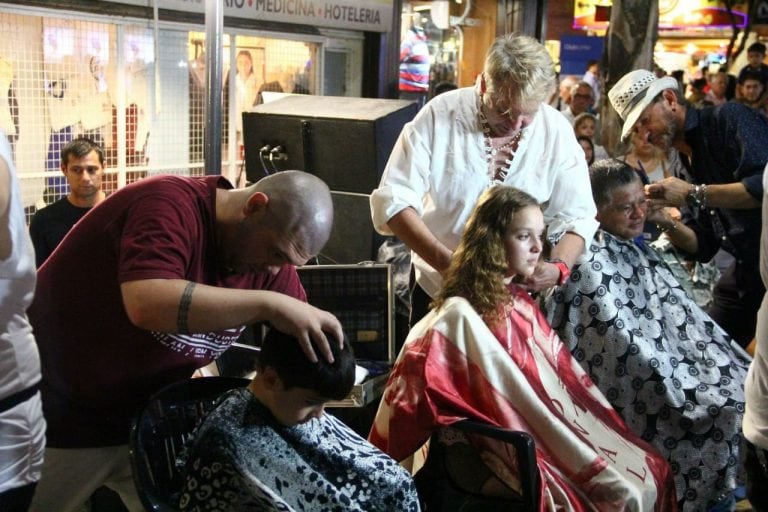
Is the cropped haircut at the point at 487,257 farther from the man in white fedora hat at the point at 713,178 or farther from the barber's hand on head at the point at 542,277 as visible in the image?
the man in white fedora hat at the point at 713,178

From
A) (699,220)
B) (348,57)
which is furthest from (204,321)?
(348,57)

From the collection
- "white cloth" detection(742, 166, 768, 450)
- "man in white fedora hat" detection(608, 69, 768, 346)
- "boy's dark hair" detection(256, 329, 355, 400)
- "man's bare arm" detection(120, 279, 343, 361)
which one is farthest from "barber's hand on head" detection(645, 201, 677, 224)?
"man's bare arm" detection(120, 279, 343, 361)

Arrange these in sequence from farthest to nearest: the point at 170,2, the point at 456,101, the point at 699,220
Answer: the point at 170,2 < the point at 699,220 < the point at 456,101

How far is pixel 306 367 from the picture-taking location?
1.85 m

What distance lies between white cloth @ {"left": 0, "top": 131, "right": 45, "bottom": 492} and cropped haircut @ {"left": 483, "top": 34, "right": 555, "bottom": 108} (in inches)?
66.2

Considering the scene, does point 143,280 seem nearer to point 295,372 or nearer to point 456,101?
point 295,372

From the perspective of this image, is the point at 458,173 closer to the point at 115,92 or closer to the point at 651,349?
the point at 651,349

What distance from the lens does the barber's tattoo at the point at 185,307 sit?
175cm

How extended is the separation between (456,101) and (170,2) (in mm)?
2863

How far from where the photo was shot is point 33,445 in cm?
178

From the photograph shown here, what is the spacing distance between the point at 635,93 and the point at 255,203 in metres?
2.11

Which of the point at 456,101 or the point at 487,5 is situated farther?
the point at 487,5

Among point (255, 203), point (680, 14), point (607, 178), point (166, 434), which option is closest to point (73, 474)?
point (166, 434)

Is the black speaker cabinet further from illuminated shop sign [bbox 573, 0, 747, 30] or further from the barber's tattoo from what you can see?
illuminated shop sign [bbox 573, 0, 747, 30]
